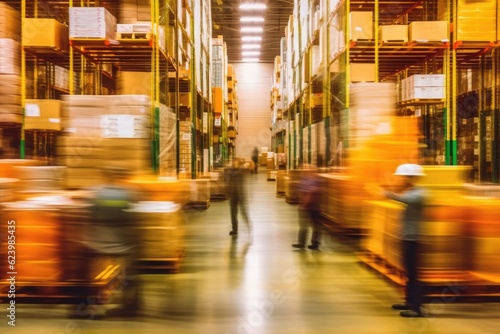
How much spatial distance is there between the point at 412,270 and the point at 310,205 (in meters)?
3.18

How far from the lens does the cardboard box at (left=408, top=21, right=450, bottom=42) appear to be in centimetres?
1058

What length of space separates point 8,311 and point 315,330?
320cm

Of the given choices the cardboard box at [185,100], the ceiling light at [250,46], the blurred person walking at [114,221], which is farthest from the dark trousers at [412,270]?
the ceiling light at [250,46]

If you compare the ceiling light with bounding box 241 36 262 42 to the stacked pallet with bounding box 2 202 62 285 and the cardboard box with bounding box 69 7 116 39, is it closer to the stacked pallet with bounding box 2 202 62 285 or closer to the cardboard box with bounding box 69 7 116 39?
the cardboard box with bounding box 69 7 116 39

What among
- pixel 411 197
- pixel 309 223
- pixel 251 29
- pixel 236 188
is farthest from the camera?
pixel 251 29

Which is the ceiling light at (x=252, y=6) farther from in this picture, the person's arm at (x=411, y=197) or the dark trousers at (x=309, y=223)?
the person's arm at (x=411, y=197)

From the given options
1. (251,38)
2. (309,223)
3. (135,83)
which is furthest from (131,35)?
(251,38)

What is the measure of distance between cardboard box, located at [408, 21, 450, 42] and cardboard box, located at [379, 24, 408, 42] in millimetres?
148

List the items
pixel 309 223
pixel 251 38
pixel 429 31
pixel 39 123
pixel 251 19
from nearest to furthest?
pixel 309 223 < pixel 39 123 < pixel 429 31 < pixel 251 19 < pixel 251 38

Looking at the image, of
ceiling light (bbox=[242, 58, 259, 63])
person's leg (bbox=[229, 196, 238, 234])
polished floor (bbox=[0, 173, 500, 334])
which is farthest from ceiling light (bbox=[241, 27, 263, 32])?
polished floor (bbox=[0, 173, 500, 334])

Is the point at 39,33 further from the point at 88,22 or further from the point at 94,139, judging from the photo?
the point at 94,139

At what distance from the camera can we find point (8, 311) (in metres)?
5.19

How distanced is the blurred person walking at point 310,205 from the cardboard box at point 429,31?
431cm

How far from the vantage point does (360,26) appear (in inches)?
419
